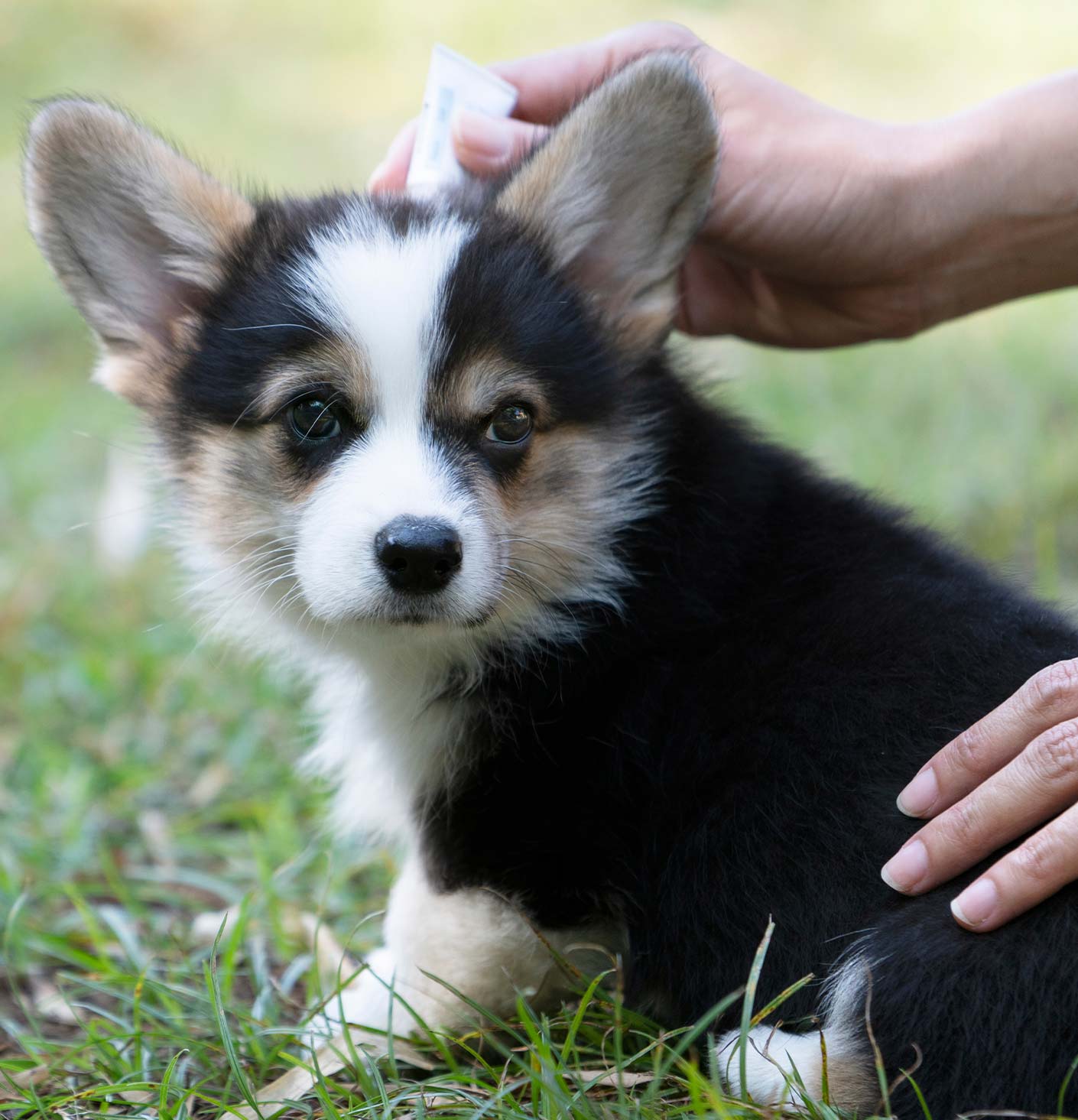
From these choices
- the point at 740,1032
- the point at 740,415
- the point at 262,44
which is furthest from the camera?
the point at 262,44

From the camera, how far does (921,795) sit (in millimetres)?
2354

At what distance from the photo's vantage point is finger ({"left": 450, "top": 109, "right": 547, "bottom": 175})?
3.29 m

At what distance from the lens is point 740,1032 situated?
2242 mm

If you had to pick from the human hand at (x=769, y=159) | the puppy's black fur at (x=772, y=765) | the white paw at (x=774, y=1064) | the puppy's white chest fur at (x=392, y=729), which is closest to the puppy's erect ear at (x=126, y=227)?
the human hand at (x=769, y=159)

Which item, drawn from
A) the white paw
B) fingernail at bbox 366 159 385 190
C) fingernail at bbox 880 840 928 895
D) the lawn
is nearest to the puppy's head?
the lawn

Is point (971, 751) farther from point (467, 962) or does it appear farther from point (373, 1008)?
point (373, 1008)

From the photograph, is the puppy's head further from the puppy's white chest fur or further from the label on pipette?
the label on pipette

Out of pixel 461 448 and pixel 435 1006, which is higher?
pixel 461 448

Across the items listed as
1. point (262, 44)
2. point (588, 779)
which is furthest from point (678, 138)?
point (262, 44)

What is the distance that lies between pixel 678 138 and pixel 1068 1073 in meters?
2.04

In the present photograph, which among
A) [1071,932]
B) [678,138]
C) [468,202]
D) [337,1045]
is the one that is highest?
[678,138]

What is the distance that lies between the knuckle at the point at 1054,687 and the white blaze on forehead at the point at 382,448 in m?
1.10

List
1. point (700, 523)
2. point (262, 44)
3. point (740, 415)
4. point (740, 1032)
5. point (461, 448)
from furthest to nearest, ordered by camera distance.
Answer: point (262, 44) → point (740, 415) → point (700, 523) → point (461, 448) → point (740, 1032)

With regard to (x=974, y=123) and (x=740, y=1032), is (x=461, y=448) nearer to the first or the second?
(x=740, y=1032)
